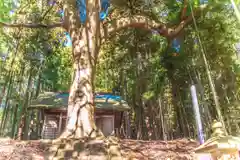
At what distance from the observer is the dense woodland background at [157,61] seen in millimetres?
7031

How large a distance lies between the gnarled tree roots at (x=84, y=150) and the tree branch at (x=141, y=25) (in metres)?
2.90

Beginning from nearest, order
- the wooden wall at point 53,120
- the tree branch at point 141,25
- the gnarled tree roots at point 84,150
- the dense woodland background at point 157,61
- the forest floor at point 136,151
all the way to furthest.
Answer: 1. the gnarled tree roots at point 84,150
2. the forest floor at point 136,151
3. the tree branch at point 141,25
4. the dense woodland background at point 157,61
5. the wooden wall at point 53,120

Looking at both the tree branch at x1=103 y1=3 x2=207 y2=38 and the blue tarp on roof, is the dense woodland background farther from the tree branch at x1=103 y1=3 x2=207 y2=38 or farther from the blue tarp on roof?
the blue tarp on roof

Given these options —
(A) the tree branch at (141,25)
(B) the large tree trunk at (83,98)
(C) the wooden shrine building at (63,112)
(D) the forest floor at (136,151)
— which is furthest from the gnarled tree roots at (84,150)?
(C) the wooden shrine building at (63,112)

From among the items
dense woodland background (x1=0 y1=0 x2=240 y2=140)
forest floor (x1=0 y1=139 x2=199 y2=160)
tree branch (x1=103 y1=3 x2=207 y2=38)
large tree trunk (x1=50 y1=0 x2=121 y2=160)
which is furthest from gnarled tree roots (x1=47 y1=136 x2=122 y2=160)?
dense woodland background (x1=0 y1=0 x2=240 y2=140)

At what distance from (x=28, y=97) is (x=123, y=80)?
6799mm

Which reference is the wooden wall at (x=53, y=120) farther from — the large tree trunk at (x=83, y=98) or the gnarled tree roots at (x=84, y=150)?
the gnarled tree roots at (x=84, y=150)

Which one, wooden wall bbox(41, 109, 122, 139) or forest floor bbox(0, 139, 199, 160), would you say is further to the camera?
wooden wall bbox(41, 109, 122, 139)

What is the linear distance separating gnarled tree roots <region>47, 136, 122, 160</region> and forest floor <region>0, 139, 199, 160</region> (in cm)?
20

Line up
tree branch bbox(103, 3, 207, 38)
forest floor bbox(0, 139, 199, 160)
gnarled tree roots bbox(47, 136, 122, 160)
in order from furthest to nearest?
tree branch bbox(103, 3, 207, 38)
forest floor bbox(0, 139, 199, 160)
gnarled tree roots bbox(47, 136, 122, 160)

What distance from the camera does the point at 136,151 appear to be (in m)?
3.49

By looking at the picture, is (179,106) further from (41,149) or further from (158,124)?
(41,149)

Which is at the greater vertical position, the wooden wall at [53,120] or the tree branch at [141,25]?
the tree branch at [141,25]

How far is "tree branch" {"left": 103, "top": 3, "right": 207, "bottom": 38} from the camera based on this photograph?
17.0ft
